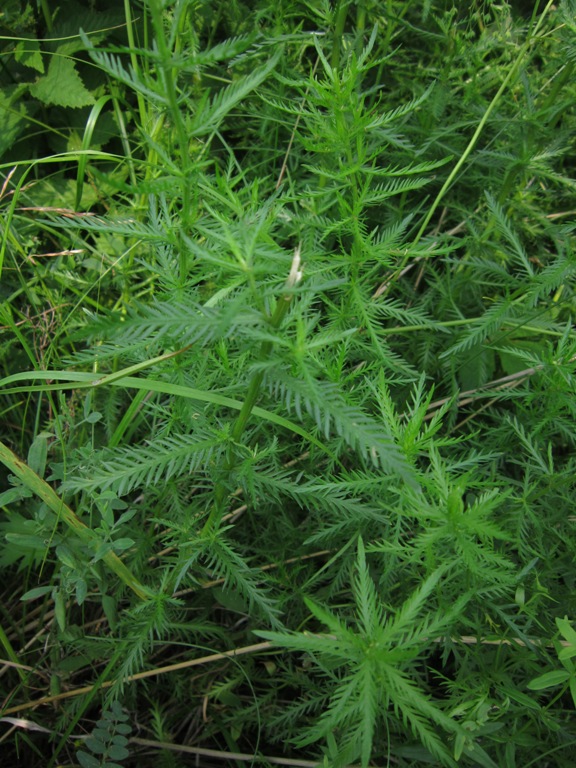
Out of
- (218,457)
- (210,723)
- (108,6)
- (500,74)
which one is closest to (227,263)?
(218,457)

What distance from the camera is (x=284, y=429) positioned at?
1775 millimetres

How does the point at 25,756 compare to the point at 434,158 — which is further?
the point at 434,158

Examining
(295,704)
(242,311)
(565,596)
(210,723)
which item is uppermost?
(242,311)

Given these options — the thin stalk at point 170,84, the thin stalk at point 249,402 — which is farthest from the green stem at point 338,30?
the thin stalk at point 249,402

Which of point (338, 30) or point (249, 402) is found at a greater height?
point (338, 30)

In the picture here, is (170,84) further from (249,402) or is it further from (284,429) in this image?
(284,429)

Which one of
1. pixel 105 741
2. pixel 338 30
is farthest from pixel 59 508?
pixel 338 30

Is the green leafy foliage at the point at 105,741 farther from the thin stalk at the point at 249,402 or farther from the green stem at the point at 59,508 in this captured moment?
the thin stalk at the point at 249,402

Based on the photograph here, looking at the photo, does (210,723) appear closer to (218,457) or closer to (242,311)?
(218,457)

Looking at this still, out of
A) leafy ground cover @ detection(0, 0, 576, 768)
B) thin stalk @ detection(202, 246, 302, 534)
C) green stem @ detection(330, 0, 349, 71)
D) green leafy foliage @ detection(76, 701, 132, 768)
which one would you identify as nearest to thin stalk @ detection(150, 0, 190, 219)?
leafy ground cover @ detection(0, 0, 576, 768)

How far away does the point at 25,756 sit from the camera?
170 cm

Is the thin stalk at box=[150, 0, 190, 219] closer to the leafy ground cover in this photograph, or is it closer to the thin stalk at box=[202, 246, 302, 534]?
the leafy ground cover

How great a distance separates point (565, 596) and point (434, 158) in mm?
1505

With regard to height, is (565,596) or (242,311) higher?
(242,311)
